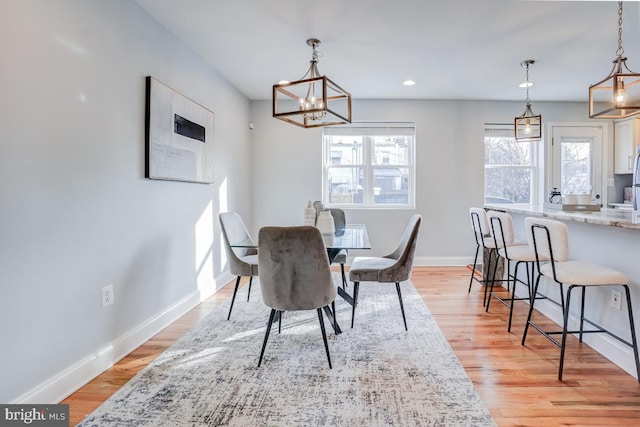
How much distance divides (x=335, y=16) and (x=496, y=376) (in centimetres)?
262

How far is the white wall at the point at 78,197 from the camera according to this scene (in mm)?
1590

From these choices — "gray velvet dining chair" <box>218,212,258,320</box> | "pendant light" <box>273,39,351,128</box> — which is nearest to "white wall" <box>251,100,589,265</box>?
"pendant light" <box>273,39,351,128</box>

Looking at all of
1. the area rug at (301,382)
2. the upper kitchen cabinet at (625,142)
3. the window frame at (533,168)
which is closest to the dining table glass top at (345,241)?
the area rug at (301,382)

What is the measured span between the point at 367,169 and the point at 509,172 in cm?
206

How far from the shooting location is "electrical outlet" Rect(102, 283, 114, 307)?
7.07 feet

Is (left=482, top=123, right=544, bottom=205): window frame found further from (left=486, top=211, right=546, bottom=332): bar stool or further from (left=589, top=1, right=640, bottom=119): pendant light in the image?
(left=589, top=1, right=640, bottom=119): pendant light

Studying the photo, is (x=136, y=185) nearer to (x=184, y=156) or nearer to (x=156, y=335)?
(x=184, y=156)

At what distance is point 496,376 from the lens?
2080 mm

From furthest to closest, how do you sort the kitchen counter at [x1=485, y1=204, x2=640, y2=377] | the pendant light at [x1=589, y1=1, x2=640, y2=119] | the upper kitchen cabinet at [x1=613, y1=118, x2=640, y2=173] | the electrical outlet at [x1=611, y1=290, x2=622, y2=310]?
the upper kitchen cabinet at [x1=613, y1=118, x2=640, y2=173] < the pendant light at [x1=589, y1=1, x2=640, y2=119] < the electrical outlet at [x1=611, y1=290, x2=622, y2=310] < the kitchen counter at [x1=485, y1=204, x2=640, y2=377]

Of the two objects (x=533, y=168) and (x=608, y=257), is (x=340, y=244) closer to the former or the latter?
(x=608, y=257)

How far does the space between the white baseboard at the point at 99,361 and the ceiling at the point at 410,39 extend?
226cm

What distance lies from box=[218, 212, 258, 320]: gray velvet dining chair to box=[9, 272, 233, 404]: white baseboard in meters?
0.47

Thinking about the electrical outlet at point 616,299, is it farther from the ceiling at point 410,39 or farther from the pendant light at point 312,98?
the pendant light at point 312,98

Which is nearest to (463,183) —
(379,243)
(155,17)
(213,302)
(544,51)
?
(379,243)
